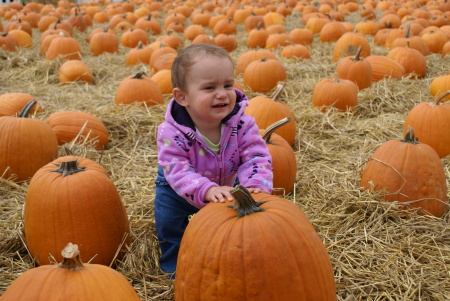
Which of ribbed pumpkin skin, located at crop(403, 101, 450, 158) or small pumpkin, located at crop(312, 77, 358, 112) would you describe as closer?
ribbed pumpkin skin, located at crop(403, 101, 450, 158)

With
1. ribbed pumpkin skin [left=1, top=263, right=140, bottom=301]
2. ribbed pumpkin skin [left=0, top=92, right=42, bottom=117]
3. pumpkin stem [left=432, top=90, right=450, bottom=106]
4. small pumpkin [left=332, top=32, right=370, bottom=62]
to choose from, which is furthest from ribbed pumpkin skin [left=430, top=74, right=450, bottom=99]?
ribbed pumpkin skin [left=1, top=263, right=140, bottom=301]

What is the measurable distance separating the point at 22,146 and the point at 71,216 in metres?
1.55

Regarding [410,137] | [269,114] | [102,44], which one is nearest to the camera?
[410,137]

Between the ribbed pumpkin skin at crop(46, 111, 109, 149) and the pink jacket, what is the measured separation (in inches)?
87.2

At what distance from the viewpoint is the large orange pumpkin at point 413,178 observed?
3.37m

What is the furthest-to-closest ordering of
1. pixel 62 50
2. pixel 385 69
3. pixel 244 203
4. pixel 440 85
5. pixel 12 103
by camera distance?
pixel 62 50 < pixel 385 69 < pixel 440 85 < pixel 12 103 < pixel 244 203

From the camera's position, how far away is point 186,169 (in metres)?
2.54

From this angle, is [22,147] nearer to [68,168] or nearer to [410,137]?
[68,168]

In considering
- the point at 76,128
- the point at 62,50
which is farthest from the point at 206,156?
the point at 62,50

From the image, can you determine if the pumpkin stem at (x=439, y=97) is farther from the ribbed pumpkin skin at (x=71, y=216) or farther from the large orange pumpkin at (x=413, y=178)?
the ribbed pumpkin skin at (x=71, y=216)

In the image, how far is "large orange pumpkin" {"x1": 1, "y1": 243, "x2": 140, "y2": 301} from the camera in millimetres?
1871

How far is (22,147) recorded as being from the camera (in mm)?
3928

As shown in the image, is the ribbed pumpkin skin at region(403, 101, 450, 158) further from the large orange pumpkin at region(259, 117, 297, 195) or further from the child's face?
the child's face

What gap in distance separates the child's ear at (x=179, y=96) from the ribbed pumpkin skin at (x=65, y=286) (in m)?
1.03
